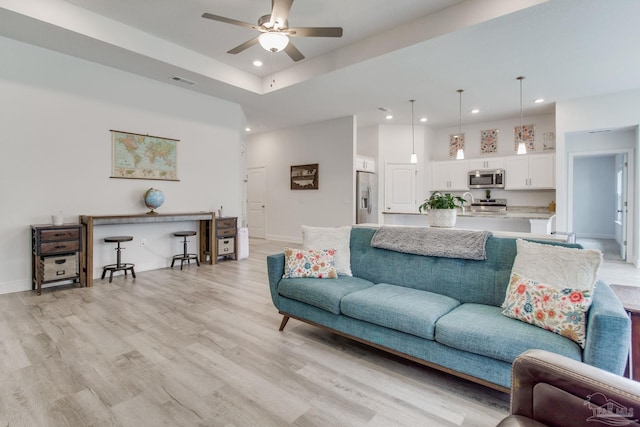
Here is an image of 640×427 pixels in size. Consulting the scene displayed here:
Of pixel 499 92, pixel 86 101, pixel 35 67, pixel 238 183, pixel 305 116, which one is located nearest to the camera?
pixel 35 67

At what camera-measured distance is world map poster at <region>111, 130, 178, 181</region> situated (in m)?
4.73

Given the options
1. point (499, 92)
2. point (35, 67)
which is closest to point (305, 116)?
point (499, 92)

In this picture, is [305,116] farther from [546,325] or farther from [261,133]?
[546,325]

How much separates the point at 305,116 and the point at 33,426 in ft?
21.2

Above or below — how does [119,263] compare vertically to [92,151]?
below

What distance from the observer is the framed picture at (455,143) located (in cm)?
786

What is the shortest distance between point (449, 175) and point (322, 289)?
20.8 ft

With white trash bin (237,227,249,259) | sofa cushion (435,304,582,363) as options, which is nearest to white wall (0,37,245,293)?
white trash bin (237,227,249,259)

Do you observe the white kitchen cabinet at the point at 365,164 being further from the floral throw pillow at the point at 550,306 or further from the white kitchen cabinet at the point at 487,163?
the floral throw pillow at the point at 550,306

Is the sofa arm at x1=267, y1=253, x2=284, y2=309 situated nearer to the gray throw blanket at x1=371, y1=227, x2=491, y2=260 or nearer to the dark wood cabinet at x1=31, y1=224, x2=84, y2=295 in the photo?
the gray throw blanket at x1=371, y1=227, x2=491, y2=260

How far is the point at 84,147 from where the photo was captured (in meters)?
4.40

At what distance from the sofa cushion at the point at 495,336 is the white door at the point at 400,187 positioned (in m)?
5.91

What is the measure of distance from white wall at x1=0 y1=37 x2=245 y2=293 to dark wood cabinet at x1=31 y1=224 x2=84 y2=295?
0.32 meters

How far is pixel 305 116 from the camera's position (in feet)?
23.3
